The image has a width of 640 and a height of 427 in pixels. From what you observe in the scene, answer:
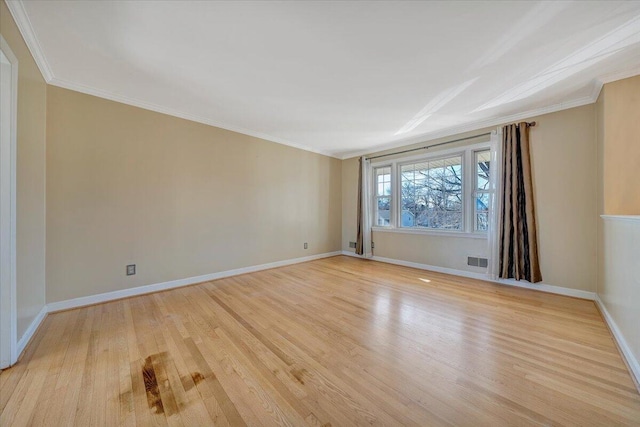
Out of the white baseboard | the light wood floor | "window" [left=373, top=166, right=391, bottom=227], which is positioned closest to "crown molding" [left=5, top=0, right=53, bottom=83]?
the white baseboard

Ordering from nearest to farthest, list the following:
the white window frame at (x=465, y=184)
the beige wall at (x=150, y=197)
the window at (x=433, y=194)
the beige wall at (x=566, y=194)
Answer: the beige wall at (x=150, y=197) → the beige wall at (x=566, y=194) → the white window frame at (x=465, y=184) → the window at (x=433, y=194)

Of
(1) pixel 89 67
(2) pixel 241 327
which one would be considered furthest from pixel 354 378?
(1) pixel 89 67

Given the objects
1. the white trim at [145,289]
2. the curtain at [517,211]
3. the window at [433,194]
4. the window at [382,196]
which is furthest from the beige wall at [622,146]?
the white trim at [145,289]

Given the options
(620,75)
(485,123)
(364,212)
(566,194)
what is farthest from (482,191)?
(364,212)

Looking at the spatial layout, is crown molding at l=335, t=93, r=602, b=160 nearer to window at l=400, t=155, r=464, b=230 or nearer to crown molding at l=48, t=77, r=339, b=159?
window at l=400, t=155, r=464, b=230

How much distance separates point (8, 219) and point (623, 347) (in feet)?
14.6

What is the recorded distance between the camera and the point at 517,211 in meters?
3.10

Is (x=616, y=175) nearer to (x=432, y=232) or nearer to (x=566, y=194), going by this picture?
(x=566, y=194)

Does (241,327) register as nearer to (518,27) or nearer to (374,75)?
(374,75)

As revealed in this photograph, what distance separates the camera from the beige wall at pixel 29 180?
1.69 meters

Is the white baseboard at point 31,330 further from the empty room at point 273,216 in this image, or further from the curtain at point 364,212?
the curtain at point 364,212

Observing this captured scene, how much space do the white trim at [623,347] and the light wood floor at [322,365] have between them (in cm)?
4

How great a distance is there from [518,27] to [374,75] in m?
1.07

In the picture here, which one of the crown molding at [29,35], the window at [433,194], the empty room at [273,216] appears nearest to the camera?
the empty room at [273,216]
